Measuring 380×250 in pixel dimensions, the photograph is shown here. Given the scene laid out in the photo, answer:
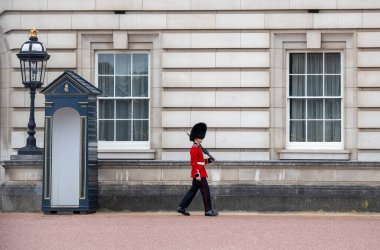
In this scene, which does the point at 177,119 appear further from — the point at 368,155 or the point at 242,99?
the point at 368,155

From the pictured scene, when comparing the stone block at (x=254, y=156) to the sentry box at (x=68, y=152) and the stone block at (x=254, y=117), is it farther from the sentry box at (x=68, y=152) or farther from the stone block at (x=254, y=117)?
the sentry box at (x=68, y=152)

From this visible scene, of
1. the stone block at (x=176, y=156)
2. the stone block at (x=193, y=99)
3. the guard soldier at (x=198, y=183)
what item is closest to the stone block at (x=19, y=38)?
the stone block at (x=193, y=99)

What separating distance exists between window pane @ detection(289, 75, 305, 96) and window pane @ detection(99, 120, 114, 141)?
341cm

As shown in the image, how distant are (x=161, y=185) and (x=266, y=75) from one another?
2.80 metres

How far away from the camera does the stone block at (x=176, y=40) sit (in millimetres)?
23938

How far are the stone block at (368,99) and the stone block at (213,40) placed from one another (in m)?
2.48

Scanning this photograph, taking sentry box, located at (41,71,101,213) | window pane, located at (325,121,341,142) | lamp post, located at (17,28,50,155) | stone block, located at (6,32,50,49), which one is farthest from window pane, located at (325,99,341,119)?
stone block, located at (6,32,50,49)

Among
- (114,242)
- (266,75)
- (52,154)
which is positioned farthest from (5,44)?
(114,242)

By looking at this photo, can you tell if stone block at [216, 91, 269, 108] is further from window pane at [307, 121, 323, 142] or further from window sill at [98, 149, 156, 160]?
window sill at [98, 149, 156, 160]

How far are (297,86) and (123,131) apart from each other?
3.35m

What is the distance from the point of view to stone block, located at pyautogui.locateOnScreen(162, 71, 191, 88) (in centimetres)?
2394

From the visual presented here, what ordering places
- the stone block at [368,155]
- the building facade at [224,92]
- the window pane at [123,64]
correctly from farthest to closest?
1. the window pane at [123,64]
2. the stone block at [368,155]
3. the building facade at [224,92]

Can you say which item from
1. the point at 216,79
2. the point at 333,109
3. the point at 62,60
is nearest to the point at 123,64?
the point at 62,60
